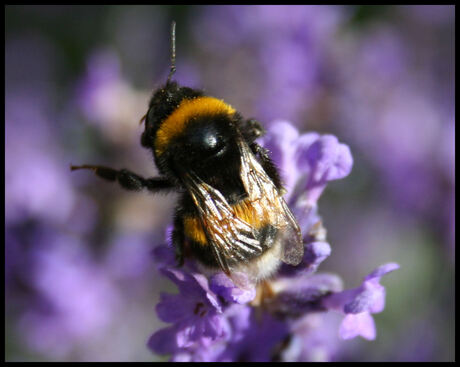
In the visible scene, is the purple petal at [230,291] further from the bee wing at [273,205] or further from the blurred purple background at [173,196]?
the blurred purple background at [173,196]

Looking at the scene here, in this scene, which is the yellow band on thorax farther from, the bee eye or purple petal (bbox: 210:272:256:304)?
purple petal (bbox: 210:272:256:304)

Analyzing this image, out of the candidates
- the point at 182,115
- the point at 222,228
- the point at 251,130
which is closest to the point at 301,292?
the point at 222,228

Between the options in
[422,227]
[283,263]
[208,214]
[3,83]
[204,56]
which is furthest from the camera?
[3,83]

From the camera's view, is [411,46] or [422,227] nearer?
[422,227]

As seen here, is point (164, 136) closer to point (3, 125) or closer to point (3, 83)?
point (3, 125)

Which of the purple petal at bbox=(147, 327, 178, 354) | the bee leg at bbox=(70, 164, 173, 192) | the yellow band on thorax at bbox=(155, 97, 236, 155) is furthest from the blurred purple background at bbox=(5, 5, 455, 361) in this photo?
the yellow band on thorax at bbox=(155, 97, 236, 155)

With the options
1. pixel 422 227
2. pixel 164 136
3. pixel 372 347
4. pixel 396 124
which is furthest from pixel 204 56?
pixel 164 136
